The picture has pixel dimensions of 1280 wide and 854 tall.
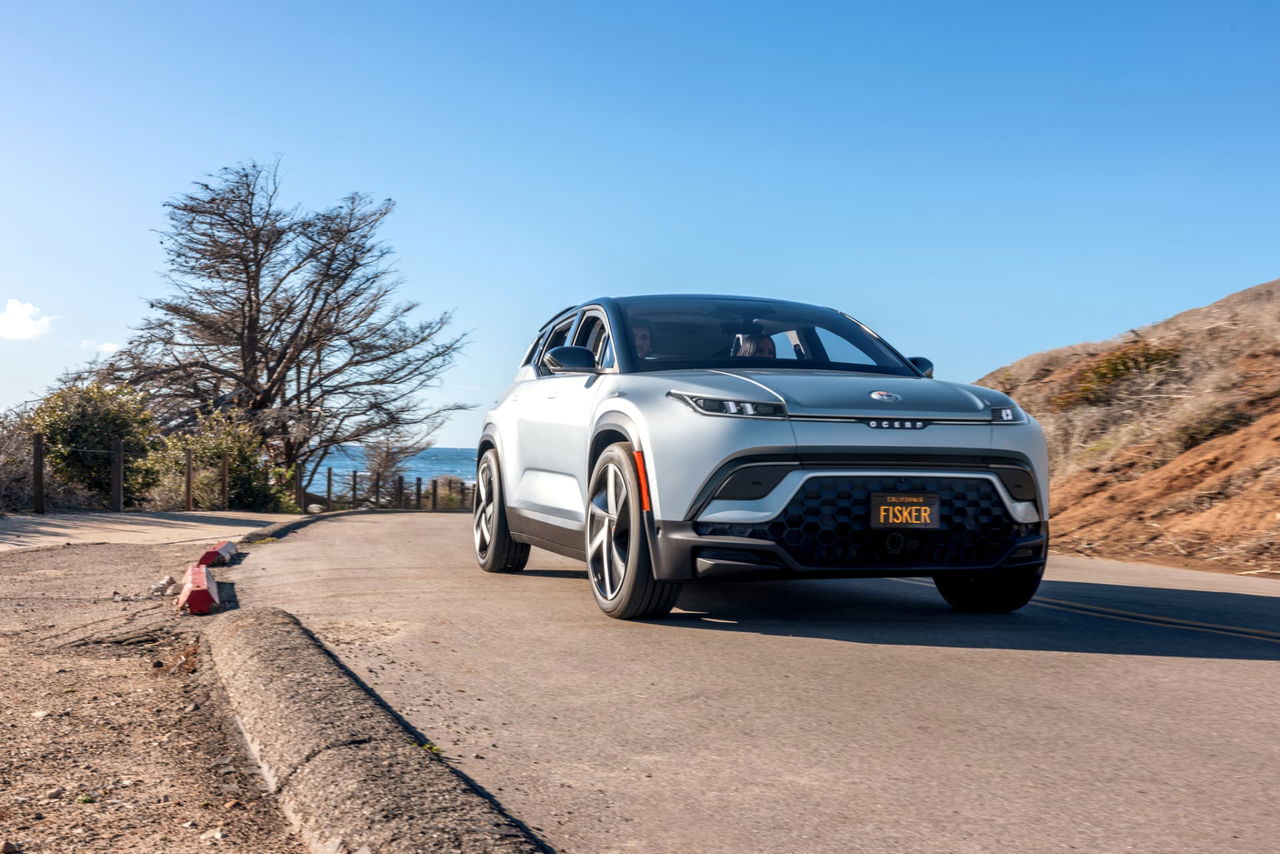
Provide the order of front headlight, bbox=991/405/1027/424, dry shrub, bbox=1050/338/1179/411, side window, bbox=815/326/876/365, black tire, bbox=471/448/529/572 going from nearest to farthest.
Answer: front headlight, bbox=991/405/1027/424 < side window, bbox=815/326/876/365 < black tire, bbox=471/448/529/572 < dry shrub, bbox=1050/338/1179/411

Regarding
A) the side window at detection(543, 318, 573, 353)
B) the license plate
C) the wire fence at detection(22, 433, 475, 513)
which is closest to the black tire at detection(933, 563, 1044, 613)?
the license plate

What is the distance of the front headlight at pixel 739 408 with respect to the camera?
516 centimetres

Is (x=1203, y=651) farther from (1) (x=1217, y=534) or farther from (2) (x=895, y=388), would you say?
(1) (x=1217, y=534)

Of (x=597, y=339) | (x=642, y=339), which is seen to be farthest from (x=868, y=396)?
(x=597, y=339)

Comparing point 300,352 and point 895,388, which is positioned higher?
point 300,352

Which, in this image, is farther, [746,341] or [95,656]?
[746,341]

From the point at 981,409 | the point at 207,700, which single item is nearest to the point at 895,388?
the point at 981,409

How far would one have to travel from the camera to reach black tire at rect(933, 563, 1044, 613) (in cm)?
581

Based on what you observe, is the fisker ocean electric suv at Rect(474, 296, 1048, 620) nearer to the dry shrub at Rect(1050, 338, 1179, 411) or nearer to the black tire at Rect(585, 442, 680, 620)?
the black tire at Rect(585, 442, 680, 620)

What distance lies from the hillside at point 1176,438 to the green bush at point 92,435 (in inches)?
590

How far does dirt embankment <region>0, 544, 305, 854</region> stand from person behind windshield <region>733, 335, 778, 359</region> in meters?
3.13

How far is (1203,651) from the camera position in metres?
5.12

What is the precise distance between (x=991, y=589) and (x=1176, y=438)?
820 centimetres

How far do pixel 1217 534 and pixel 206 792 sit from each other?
376 inches
